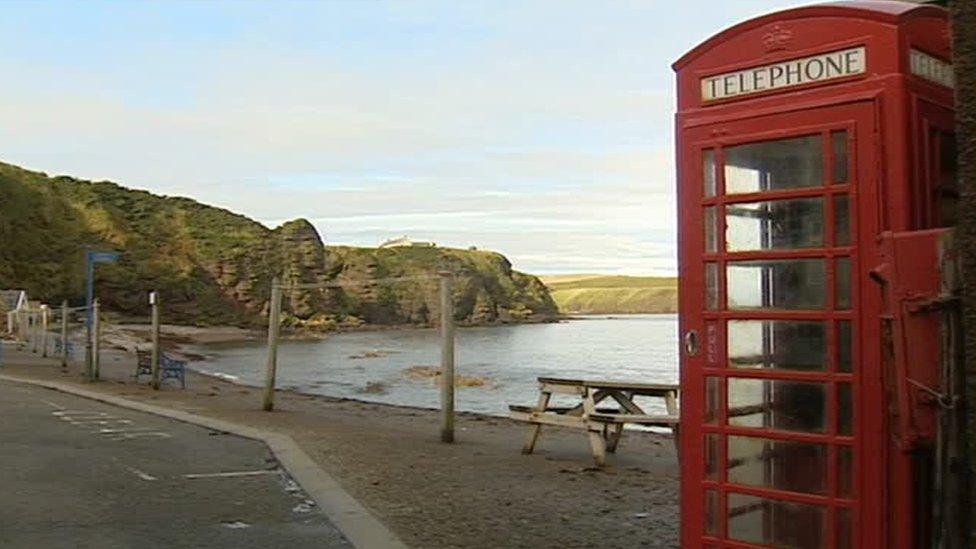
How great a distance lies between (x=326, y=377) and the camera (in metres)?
42.1

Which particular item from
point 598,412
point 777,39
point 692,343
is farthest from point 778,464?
point 598,412

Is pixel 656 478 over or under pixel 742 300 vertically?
under

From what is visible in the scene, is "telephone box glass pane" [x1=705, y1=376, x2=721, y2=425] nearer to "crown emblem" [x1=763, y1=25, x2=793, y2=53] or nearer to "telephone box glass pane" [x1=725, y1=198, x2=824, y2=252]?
"telephone box glass pane" [x1=725, y1=198, x2=824, y2=252]

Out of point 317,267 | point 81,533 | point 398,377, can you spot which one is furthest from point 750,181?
point 317,267

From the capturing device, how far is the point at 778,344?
15.1 ft

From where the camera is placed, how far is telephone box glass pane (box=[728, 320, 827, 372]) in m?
4.43

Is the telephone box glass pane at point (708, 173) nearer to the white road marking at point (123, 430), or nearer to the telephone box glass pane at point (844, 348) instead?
the telephone box glass pane at point (844, 348)

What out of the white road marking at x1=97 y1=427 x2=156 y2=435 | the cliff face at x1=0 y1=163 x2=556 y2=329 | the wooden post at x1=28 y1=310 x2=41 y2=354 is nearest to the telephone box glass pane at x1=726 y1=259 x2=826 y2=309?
the white road marking at x1=97 y1=427 x2=156 y2=435

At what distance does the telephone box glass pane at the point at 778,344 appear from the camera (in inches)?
174

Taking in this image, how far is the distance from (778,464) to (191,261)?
419ft

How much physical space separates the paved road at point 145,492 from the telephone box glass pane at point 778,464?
117 inches

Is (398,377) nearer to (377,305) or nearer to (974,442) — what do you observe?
(974,442)

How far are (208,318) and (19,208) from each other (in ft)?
80.2

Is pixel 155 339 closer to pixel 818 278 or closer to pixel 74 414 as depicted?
pixel 74 414
